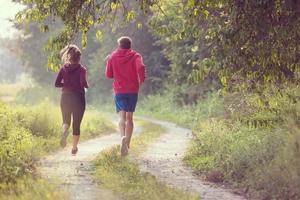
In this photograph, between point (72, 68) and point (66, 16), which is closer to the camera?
point (66, 16)

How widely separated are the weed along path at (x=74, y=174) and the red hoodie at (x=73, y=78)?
4.11 ft

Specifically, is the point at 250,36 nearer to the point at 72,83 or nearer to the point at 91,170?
the point at 91,170

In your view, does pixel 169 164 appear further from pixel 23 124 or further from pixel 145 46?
pixel 145 46

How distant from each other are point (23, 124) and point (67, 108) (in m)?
3.91

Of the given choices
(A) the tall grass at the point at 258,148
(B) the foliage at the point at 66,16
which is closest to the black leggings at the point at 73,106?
(A) the tall grass at the point at 258,148

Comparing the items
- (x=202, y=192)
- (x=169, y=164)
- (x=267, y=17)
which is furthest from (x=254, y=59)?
(x=169, y=164)

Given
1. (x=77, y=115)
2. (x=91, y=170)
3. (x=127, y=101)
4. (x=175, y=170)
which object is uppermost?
(x=127, y=101)

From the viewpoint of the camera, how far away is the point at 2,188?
6.72 metres

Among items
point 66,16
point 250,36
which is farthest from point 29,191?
point 250,36

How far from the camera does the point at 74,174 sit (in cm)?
→ 854

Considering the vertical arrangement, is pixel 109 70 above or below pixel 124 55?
A: below

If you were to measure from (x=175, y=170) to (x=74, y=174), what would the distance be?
7.30 ft

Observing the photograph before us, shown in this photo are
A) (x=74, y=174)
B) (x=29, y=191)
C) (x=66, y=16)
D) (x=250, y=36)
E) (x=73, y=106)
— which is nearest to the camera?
(x=29, y=191)

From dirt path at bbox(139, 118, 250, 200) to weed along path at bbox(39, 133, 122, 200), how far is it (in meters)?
1.08
